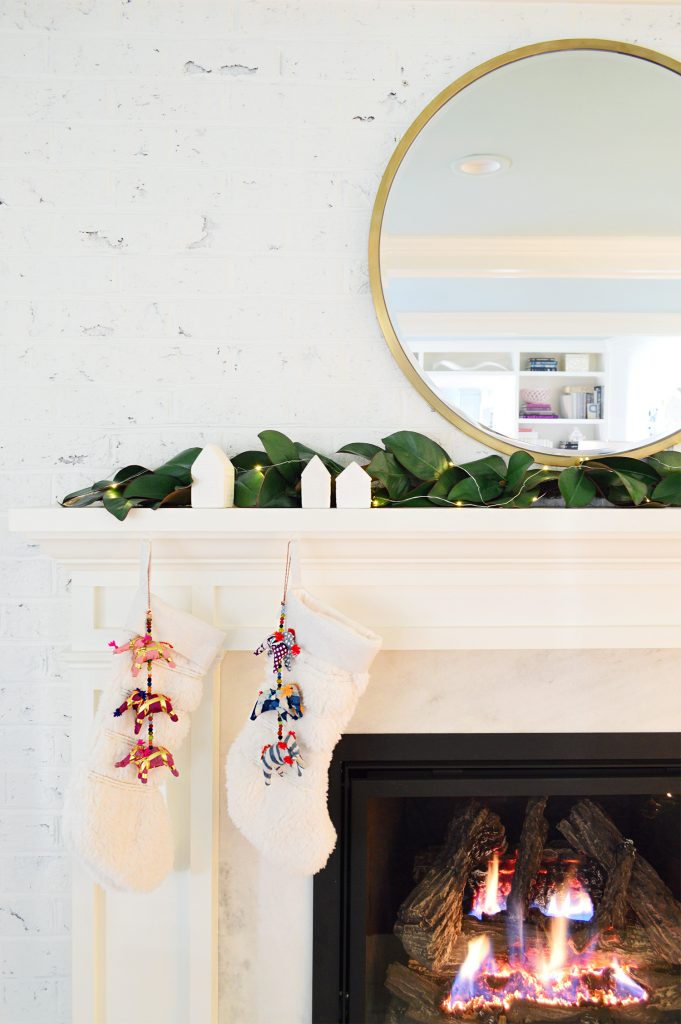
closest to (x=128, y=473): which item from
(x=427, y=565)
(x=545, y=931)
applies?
(x=427, y=565)

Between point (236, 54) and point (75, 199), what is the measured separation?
1.27 feet

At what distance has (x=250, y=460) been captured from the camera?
49.1 inches

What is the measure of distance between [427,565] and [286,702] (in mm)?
314

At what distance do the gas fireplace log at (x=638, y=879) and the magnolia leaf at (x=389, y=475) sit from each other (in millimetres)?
696

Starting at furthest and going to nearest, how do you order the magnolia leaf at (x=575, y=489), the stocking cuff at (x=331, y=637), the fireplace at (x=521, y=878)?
1. the fireplace at (x=521, y=878)
2. the magnolia leaf at (x=575, y=489)
3. the stocking cuff at (x=331, y=637)

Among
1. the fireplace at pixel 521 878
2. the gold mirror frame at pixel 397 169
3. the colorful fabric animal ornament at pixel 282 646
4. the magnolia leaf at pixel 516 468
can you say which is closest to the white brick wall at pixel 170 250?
the gold mirror frame at pixel 397 169

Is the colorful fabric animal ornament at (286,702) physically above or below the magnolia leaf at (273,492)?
below

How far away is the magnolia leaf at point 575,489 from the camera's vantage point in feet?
3.84

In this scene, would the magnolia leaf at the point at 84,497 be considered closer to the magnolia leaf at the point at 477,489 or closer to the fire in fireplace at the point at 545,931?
the magnolia leaf at the point at 477,489

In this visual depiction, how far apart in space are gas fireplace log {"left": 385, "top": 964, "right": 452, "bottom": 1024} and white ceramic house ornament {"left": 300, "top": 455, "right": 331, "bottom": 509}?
0.88 meters

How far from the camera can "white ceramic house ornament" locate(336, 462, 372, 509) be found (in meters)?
1.14

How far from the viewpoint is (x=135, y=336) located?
1.30m

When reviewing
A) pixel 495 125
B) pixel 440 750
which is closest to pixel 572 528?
pixel 440 750

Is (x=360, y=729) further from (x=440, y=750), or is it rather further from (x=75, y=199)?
(x=75, y=199)
